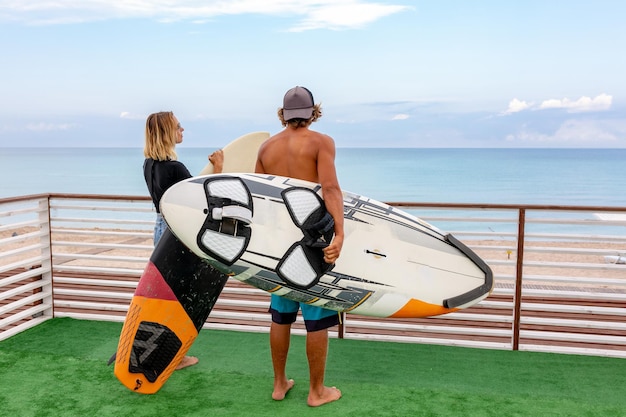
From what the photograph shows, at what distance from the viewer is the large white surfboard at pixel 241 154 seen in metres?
3.02

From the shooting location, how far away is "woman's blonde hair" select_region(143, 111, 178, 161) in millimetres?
2746

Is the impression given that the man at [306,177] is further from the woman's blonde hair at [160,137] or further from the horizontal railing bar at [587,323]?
the horizontal railing bar at [587,323]

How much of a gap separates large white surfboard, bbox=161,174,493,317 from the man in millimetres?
68

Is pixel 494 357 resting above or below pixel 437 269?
below

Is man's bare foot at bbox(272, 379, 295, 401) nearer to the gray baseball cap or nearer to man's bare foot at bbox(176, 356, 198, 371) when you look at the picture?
man's bare foot at bbox(176, 356, 198, 371)

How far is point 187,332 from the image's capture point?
2.90m

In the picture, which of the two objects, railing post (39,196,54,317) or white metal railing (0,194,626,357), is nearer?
white metal railing (0,194,626,357)

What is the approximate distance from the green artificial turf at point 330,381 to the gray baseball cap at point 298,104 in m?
1.36

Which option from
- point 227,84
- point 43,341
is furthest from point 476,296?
point 227,84

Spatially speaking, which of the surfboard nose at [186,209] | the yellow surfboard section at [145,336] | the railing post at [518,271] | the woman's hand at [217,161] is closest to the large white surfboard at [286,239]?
the surfboard nose at [186,209]

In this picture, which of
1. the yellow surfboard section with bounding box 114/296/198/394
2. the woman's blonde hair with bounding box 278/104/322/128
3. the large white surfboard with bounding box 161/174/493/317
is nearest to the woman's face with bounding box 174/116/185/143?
the large white surfboard with bounding box 161/174/493/317

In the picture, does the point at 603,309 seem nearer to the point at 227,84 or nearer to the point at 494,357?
the point at 494,357

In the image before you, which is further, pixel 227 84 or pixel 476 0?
pixel 476 0

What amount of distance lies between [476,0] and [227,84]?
727 inches
